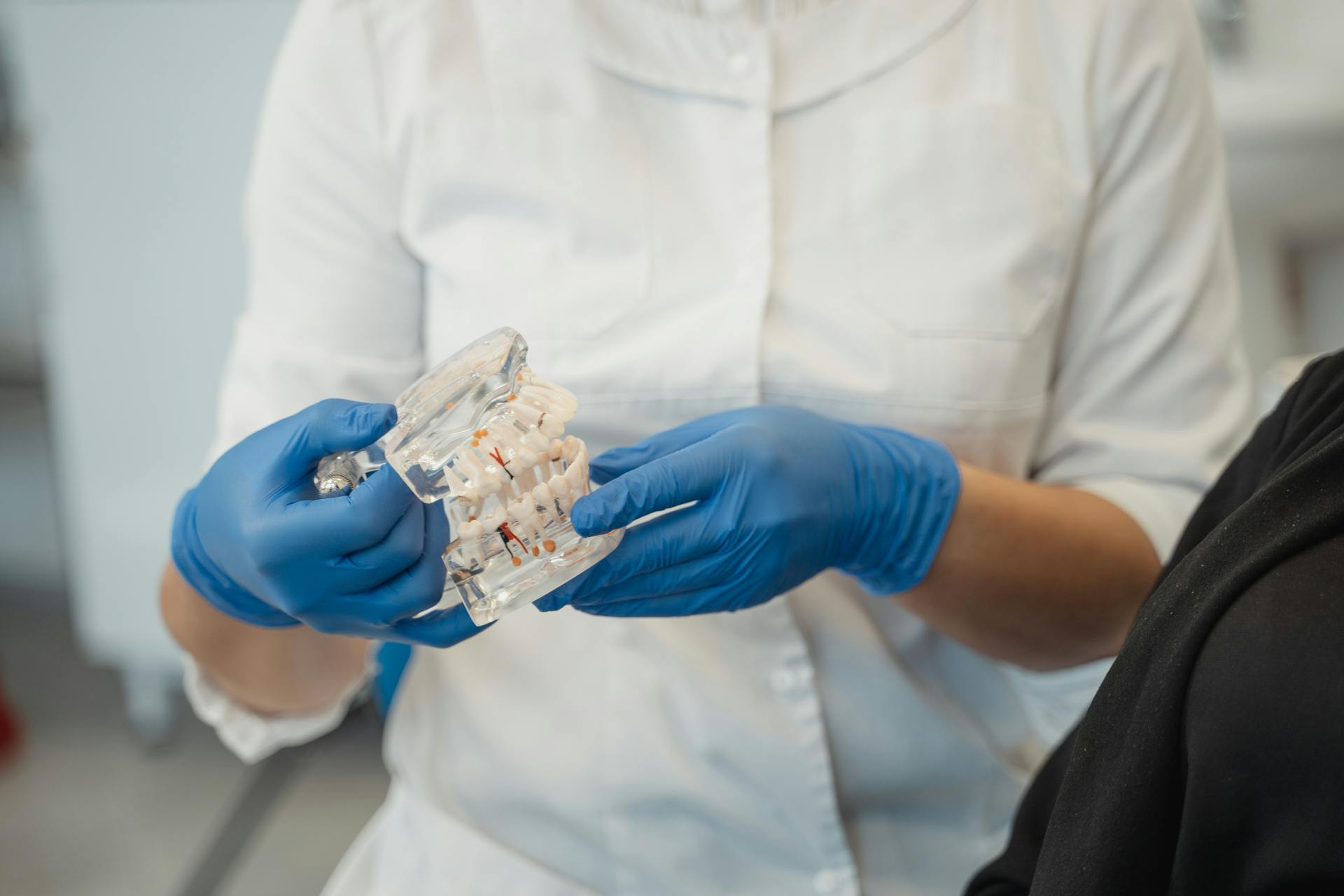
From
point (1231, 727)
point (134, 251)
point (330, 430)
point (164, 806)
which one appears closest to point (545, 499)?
point (330, 430)

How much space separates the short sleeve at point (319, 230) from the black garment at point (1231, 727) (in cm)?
52

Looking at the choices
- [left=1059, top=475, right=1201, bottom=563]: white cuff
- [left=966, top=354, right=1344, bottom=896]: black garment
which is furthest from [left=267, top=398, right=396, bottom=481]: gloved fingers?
[left=1059, top=475, right=1201, bottom=563]: white cuff

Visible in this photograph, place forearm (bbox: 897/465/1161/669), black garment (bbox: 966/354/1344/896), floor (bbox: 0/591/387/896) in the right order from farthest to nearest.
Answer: floor (bbox: 0/591/387/896), forearm (bbox: 897/465/1161/669), black garment (bbox: 966/354/1344/896)

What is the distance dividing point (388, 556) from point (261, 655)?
0.85 feet

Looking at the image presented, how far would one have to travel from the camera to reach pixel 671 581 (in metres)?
0.63

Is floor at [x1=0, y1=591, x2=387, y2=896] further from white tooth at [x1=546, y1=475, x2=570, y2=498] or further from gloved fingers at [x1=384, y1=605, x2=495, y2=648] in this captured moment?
white tooth at [x1=546, y1=475, x2=570, y2=498]

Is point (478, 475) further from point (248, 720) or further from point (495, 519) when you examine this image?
point (248, 720)

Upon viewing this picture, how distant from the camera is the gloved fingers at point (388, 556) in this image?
1.87ft

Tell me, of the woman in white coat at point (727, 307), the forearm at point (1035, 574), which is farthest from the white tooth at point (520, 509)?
the forearm at point (1035, 574)

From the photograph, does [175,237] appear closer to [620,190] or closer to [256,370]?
[256,370]

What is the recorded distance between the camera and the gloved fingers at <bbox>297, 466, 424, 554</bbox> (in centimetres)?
55

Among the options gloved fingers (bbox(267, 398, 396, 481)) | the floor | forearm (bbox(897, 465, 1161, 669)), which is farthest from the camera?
the floor

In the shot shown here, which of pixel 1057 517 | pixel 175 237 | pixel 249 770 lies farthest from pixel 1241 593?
pixel 249 770

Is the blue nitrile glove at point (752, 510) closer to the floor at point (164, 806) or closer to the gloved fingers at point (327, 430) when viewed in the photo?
the gloved fingers at point (327, 430)
